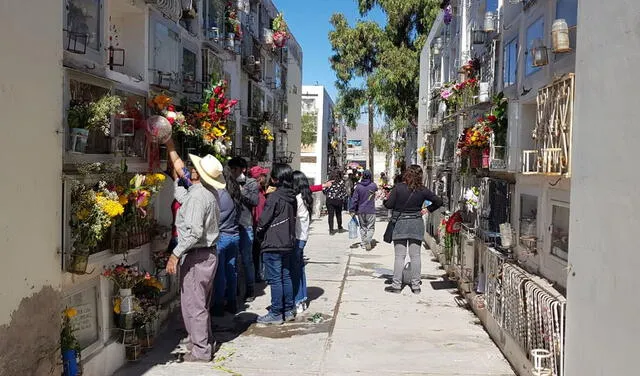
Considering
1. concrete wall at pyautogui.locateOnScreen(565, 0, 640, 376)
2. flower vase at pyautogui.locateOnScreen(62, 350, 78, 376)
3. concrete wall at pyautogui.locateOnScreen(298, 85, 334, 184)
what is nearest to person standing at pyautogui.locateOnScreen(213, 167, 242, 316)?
flower vase at pyautogui.locateOnScreen(62, 350, 78, 376)

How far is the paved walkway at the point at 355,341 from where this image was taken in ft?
19.4

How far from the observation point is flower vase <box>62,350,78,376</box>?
461 centimetres

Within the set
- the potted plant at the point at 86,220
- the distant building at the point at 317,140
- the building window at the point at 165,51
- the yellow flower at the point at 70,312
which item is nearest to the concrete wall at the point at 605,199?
the potted plant at the point at 86,220

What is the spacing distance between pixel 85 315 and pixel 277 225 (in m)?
2.64

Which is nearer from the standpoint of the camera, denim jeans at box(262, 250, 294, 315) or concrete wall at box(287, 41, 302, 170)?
denim jeans at box(262, 250, 294, 315)

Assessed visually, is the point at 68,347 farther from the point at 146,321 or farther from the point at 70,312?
the point at 146,321

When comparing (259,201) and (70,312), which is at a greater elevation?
(259,201)

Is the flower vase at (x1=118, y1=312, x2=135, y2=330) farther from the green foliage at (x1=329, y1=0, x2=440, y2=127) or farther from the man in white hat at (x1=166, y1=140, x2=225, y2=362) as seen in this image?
the green foliage at (x1=329, y1=0, x2=440, y2=127)

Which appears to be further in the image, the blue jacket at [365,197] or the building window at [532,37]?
the blue jacket at [365,197]

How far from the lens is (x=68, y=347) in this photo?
465 centimetres

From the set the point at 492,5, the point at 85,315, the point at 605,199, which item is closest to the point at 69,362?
the point at 85,315

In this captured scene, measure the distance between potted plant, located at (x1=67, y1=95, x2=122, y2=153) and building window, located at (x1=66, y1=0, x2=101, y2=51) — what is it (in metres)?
0.52

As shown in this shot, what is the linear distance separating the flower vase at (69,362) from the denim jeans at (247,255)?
4077 mm

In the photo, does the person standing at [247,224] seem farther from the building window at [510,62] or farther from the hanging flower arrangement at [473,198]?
the building window at [510,62]
